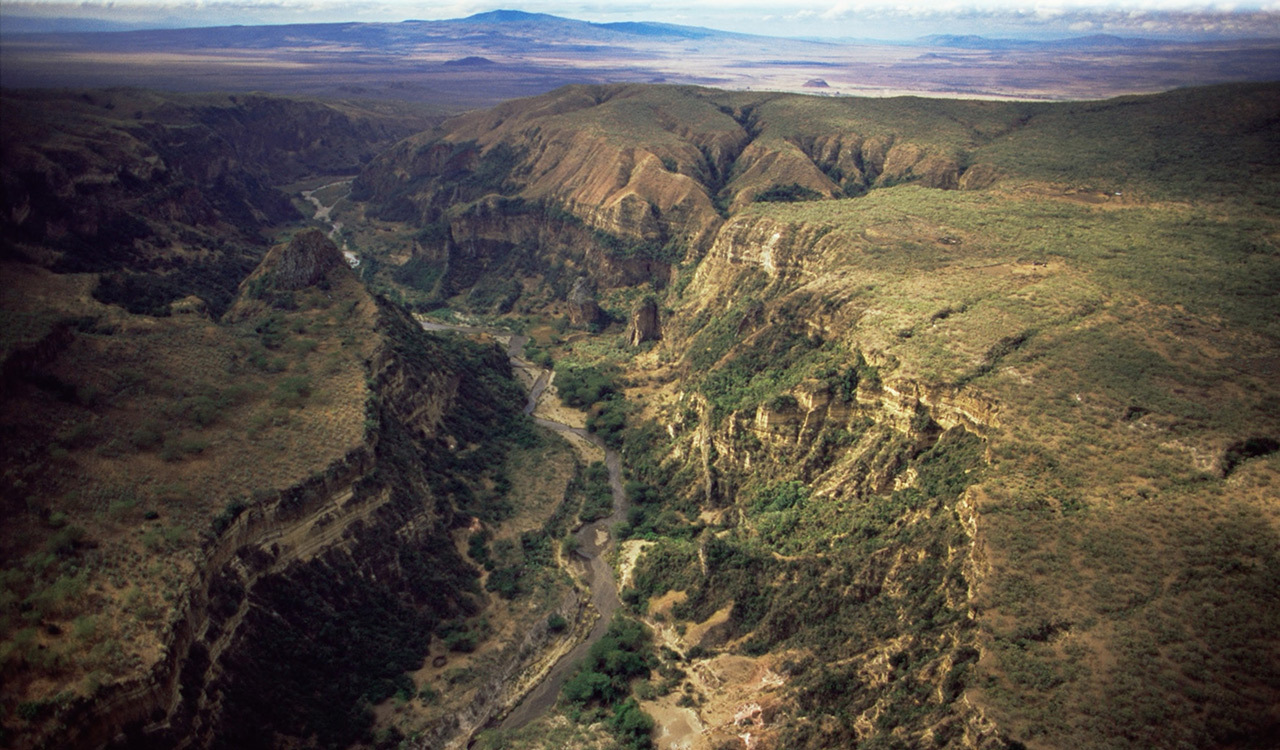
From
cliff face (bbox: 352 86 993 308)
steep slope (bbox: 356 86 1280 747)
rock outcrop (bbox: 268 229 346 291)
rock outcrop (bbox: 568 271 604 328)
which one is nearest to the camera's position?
steep slope (bbox: 356 86 1280 747)

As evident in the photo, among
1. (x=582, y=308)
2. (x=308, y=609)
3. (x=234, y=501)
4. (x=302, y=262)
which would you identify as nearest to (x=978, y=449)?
(x=308, y=609)

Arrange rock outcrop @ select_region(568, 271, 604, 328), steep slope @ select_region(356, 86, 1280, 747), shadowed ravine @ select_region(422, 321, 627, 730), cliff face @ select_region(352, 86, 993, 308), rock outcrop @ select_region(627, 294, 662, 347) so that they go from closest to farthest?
steep slope @ select_region(356, 86, 1280, 747)
shadowed ravine @ select_region(422, 321, 627, 730)
rock outcrop @ select_region(627, 294, 662, 347)
rock outcrop @ select_region(568, 271, 604, 328)
cliff face @ select_region(352, 86, 993, 308)

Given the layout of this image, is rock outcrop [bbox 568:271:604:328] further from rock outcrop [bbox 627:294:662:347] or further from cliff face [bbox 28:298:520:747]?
cliff face [bbox 28:298:520:747]

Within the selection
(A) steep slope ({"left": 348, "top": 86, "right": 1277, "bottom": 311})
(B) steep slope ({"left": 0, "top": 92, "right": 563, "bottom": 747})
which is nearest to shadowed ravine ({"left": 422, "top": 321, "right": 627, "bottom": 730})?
(B) steep slope ({"left": 0, "top": 92, "right": 563, "bottom": 747})

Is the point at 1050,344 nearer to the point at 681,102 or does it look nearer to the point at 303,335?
the point at 303,335

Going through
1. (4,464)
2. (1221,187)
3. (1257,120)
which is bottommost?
(4,464)

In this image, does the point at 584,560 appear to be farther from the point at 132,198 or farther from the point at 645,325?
→ the point at 132,198

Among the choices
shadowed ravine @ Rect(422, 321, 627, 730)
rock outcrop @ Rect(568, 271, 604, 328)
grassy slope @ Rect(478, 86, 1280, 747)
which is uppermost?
grassy slope @ Rect(478, 86, 1280, 747)

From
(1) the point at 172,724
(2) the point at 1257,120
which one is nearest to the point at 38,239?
(1) the point at 172,724
